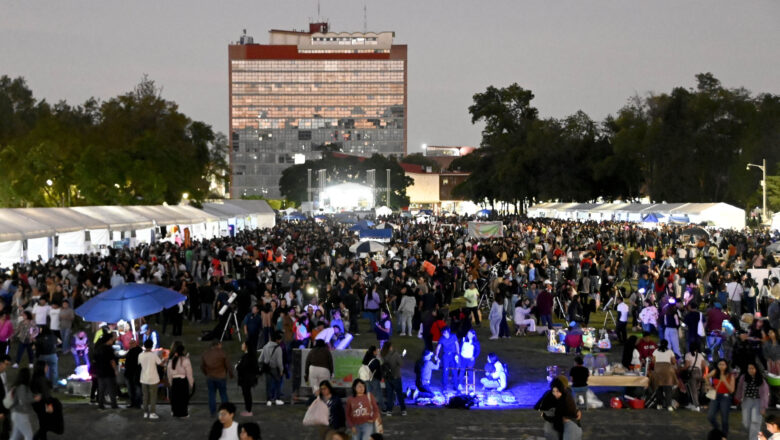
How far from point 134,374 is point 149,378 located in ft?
2.59

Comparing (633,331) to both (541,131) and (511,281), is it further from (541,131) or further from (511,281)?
(541,131)

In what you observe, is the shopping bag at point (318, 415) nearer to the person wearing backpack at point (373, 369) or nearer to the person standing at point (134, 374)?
the person wearing backpack at point (373, 369)

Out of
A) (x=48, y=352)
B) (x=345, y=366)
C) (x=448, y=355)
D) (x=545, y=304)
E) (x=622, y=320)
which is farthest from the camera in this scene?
(x=545, y=304)

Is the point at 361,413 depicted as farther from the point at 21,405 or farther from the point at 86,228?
the point at 86,228

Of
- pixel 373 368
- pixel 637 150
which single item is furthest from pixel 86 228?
pixel 637 150

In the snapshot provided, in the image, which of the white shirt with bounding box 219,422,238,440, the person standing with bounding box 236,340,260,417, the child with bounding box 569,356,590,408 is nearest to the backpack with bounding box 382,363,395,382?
the person standing with bounding box 236,340,260,417

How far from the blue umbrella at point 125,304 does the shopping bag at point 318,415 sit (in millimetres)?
4968

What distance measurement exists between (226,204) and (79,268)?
116 ft

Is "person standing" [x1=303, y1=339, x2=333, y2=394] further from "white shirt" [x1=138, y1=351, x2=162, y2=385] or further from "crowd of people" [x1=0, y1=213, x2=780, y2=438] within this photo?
"white shirt" [x1=138, y1=351, x2=162, y2=385]

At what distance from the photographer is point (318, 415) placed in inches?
324

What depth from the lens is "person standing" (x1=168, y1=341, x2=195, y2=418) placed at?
1034 centimetres

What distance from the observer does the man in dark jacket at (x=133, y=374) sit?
11273 mm

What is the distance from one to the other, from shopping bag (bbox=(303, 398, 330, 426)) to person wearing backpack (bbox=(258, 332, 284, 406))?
3.19m

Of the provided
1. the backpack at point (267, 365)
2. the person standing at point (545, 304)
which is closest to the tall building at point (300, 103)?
the person standing at point (545, 304)
